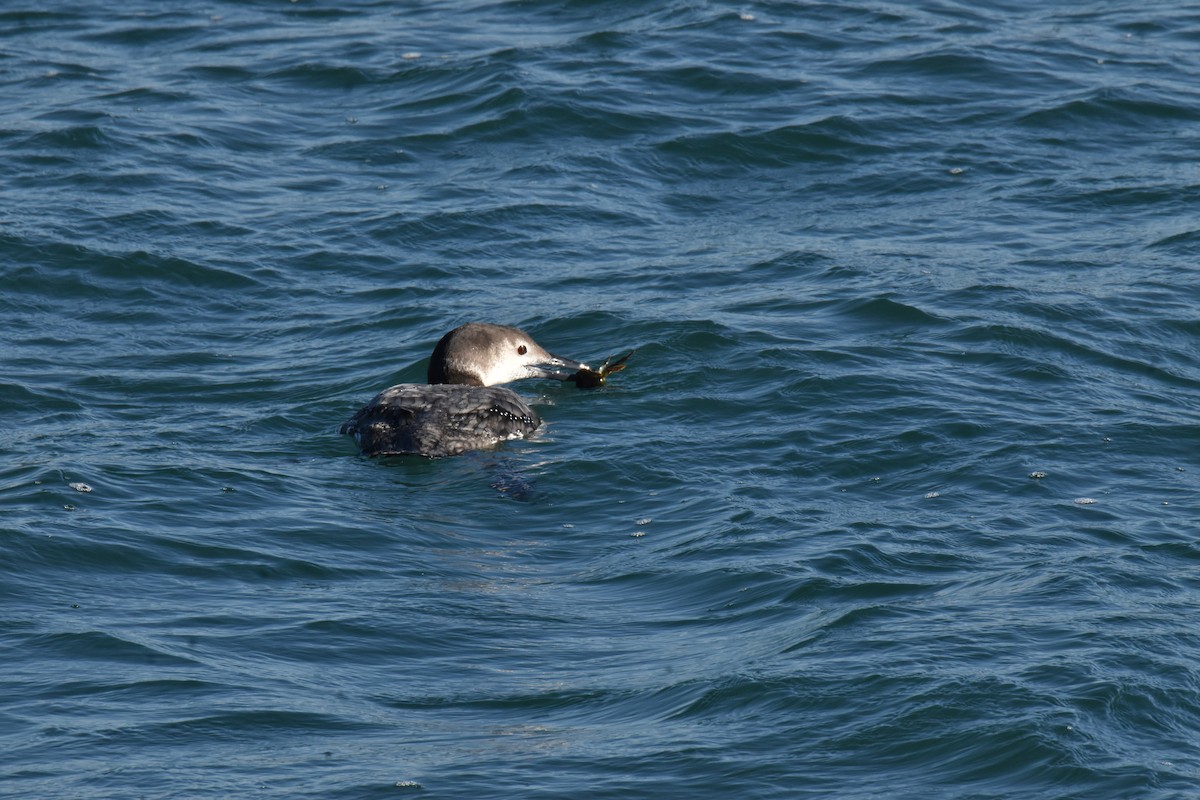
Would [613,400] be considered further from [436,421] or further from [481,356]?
[436,421]

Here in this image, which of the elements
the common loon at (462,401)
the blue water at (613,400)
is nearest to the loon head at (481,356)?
the common loon at (462,401)

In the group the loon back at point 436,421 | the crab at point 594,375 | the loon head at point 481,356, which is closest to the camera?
the loon back at point 436,421

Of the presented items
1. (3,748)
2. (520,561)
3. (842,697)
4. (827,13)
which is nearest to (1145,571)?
(842,697)

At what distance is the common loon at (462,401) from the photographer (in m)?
10.4

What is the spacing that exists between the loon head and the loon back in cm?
37

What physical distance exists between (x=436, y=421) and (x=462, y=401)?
0.99 feet

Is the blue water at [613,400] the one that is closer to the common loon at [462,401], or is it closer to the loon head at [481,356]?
the common loon at [462,401]

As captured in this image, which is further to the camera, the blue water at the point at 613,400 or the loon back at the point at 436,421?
the loon back at the point at 436,421

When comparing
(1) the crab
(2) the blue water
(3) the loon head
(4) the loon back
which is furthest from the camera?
(1) the crab

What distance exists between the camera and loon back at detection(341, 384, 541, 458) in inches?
409

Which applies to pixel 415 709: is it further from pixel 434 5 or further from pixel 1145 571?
pixel 434 5

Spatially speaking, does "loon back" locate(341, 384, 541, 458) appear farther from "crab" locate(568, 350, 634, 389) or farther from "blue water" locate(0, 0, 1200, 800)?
"crab" locate(568, 350, 634, 389)

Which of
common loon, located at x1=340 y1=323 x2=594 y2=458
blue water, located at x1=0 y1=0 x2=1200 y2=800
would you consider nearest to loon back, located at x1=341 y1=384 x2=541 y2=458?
common loon, located at x1=340 y1=323 x2=594 y2=458

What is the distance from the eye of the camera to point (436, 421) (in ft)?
34.4
